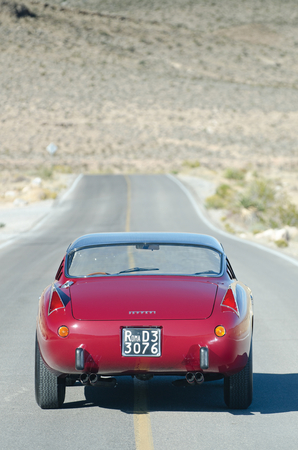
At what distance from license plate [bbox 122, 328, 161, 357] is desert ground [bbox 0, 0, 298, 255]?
1361 inches

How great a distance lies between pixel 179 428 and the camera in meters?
4.56

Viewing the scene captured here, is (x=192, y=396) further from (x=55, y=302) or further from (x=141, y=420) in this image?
(x=55, y=302)

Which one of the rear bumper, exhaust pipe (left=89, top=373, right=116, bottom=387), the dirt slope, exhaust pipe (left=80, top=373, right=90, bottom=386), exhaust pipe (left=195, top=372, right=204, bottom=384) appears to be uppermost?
the rear bumper

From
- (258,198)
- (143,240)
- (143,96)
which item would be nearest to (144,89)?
(143,96)

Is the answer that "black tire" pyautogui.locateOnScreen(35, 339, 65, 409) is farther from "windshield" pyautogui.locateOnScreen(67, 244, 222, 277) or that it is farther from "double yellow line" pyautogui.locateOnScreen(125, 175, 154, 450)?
"windshield" pyautogui.locateOnScreen(67, 244, 222, 277)

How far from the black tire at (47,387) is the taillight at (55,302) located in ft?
1.29

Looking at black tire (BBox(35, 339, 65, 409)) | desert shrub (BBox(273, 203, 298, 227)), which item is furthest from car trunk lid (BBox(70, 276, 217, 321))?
desert shrub (BBox(273, 203, 298, 227))

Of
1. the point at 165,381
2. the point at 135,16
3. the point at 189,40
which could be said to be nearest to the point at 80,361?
the point at 165,381

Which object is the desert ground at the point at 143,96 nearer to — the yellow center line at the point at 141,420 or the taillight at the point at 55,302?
the yellow center line at the point at 141,420

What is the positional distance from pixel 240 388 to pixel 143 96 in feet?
280

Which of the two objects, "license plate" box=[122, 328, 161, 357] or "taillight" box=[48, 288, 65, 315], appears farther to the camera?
"taillight" box=[48, 288, 65, 315]

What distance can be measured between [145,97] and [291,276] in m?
77.1

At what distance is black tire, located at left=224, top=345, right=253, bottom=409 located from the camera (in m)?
4.82

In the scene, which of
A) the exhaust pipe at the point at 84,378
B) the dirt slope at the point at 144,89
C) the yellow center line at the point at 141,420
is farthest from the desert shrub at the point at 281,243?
the dirt slope at the point at 144,89
